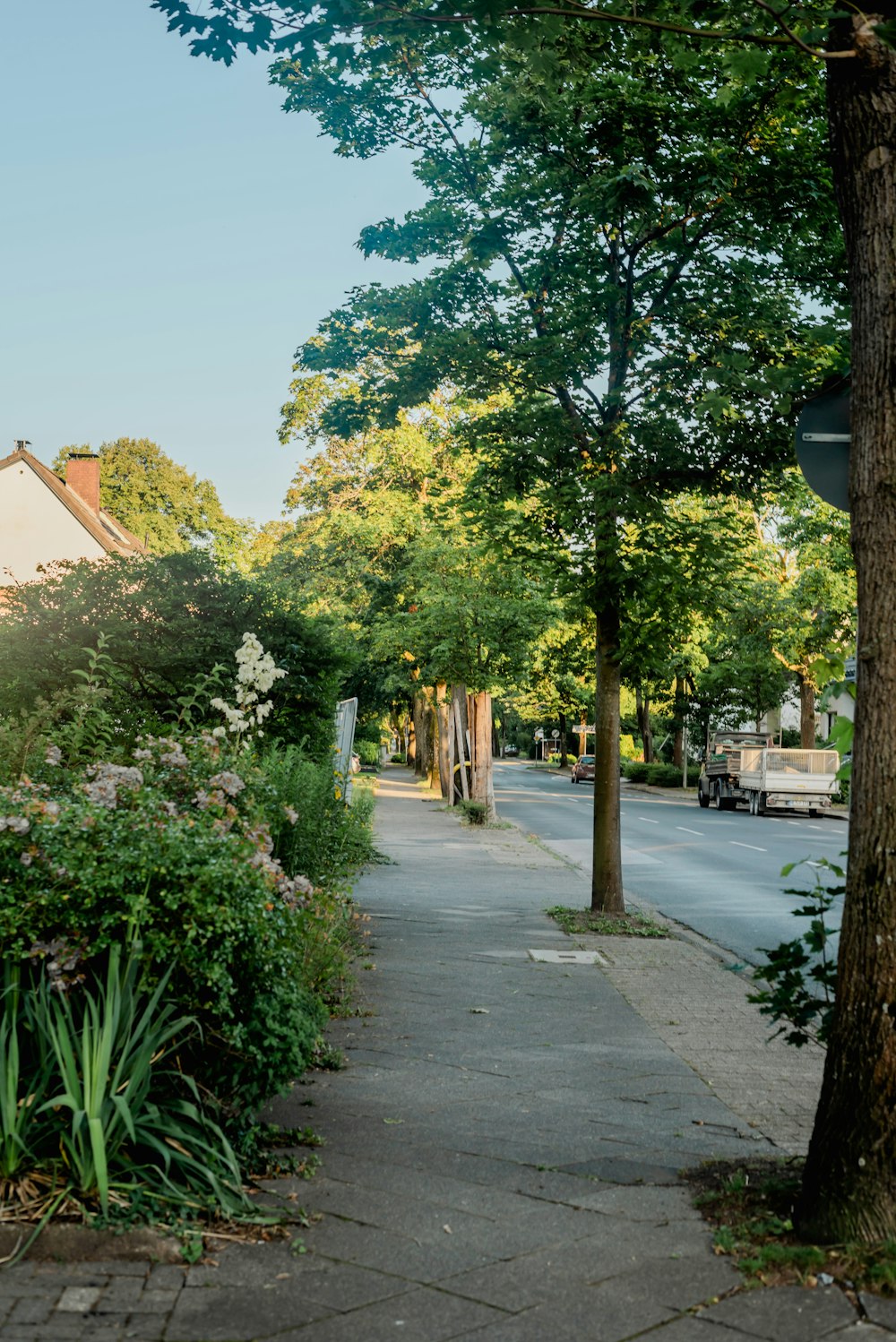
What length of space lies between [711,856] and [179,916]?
61.2 ft

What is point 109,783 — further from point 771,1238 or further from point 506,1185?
point 771,1238

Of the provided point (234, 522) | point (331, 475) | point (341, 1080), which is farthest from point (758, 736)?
point (341, 1080)

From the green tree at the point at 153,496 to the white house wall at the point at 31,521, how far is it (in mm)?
17222

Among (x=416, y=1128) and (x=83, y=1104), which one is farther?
(x=416, y=1128)

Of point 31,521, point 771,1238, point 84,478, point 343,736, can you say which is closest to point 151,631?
point 343,736

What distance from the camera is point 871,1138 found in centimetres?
380

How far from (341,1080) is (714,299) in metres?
7.81

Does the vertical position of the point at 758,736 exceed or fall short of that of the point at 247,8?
it falls short

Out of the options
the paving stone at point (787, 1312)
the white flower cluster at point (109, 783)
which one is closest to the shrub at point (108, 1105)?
the white flower cluster at point (109, 783)

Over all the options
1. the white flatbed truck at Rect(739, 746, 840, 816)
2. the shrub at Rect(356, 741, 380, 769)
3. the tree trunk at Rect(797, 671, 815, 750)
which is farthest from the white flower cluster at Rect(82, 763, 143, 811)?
the tree trunk at Rect(797, 671, 815, 750)

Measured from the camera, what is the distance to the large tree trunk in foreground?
3820 millimetres

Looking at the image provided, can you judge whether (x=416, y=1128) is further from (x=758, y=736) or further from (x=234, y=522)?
(x=234, y=522)

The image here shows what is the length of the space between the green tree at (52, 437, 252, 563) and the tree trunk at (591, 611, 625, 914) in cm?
5223

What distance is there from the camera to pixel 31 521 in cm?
4516
